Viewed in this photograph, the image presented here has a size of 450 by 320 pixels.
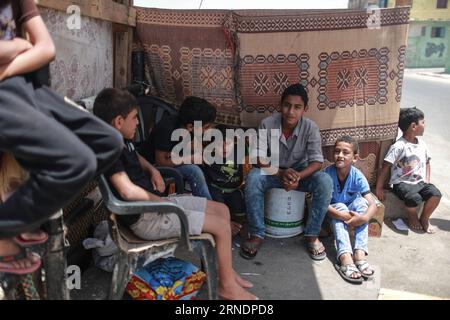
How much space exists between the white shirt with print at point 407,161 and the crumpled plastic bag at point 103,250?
2788mm

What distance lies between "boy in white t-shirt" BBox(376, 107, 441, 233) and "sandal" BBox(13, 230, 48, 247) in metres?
3.27

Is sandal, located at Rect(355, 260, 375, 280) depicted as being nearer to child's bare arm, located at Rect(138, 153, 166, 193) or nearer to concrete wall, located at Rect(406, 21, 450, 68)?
child's bare arm, located at Rect(138, 153, 166, 193)

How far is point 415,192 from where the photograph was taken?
4.16 metres

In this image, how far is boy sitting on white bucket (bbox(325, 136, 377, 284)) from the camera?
3285 millimetres

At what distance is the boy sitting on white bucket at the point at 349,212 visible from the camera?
129 inches

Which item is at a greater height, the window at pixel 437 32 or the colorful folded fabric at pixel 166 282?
the window at pixel 437 32

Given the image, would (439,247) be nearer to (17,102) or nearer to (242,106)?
(242,106)

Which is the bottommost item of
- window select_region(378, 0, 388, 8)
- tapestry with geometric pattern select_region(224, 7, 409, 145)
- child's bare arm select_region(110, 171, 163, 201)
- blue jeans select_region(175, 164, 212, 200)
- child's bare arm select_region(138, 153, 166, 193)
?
blue jeans select_region(175, 164, 212, 200)

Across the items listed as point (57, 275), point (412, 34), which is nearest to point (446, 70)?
point (412, 34)

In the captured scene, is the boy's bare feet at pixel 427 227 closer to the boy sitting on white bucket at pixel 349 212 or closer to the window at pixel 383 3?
the boy sitting on white bucket at pixel 349 212

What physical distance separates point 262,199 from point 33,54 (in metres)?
2.24

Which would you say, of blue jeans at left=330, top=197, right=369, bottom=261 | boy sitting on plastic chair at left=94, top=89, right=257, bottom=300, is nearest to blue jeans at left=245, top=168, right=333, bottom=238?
blue jeans at left=330, top=197, right=369, bottom=261

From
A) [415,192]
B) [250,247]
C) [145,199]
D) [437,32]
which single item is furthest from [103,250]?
[437,32]

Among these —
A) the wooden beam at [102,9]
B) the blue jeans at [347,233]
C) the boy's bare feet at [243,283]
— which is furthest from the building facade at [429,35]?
the boy's bare feet at [243,283]
